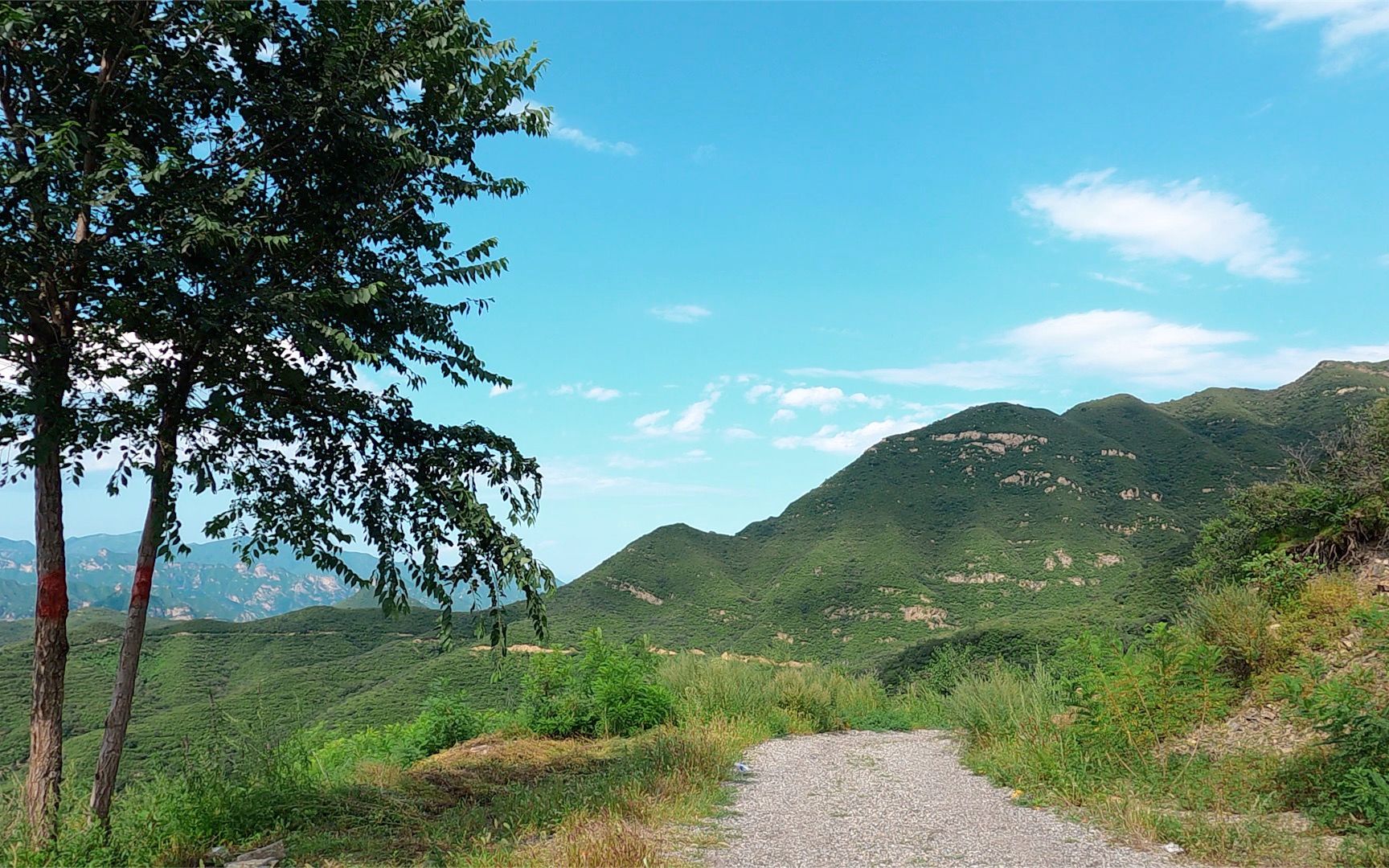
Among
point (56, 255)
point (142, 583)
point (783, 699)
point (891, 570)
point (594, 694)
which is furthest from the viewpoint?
point (891, 570)

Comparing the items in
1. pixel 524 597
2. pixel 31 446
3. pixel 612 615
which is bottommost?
pixel 612 615

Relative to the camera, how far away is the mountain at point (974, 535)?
209 ft

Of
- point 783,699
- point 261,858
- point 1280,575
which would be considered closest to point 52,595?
point 261,858

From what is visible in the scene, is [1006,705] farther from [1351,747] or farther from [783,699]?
[1351,747]

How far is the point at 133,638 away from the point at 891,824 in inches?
261

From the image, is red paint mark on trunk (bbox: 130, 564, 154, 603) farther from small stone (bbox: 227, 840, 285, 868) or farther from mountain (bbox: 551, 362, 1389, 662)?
mountain (bbox: 551, 362, 1389, 662)

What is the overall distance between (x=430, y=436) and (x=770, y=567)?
263 ft

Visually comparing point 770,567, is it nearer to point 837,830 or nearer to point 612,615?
point 612,615

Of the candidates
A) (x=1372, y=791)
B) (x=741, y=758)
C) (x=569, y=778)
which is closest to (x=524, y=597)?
(x=569, y=778)

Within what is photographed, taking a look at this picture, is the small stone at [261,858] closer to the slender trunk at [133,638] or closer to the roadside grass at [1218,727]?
the slender trunk at [133,638]

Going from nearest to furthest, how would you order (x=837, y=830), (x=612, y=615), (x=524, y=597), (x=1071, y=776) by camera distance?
(x=524, y=597), (x=837, y=830), (x=1071, y=776), (x=612, y=615)

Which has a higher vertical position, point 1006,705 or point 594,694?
point 594,694

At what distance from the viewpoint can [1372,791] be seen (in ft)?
18.6

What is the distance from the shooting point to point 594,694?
12.3 metres
